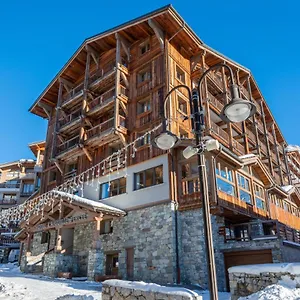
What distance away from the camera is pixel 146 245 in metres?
16.4

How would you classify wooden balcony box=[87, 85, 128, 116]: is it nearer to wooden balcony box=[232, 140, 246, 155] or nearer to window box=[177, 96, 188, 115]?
window box=[177, 96, 188, 115]

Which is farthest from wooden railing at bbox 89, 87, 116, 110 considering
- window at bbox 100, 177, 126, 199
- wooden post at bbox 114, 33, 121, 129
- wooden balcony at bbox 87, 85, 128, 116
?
window at bbox 100, 177, 126, 199

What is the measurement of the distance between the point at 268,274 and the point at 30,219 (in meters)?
18.9

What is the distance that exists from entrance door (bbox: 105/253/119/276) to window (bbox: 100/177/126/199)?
3903 mm

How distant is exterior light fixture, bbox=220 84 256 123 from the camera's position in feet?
15.8

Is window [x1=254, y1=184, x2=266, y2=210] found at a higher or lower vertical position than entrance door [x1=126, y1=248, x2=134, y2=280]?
higher

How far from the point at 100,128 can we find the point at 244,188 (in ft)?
35.0

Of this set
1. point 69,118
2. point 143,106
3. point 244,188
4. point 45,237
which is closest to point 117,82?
point 143,106

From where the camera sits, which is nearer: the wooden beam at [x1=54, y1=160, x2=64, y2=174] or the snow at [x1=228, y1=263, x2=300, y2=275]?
the snow at [x1=228, y1=263, x2=300, y2=275]

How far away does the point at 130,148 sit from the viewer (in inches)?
779

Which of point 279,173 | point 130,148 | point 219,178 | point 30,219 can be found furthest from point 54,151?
point 279,173

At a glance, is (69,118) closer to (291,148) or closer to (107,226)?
(107,226)

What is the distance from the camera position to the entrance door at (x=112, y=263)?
17859mm

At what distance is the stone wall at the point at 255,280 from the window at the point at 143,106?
47.0ft
